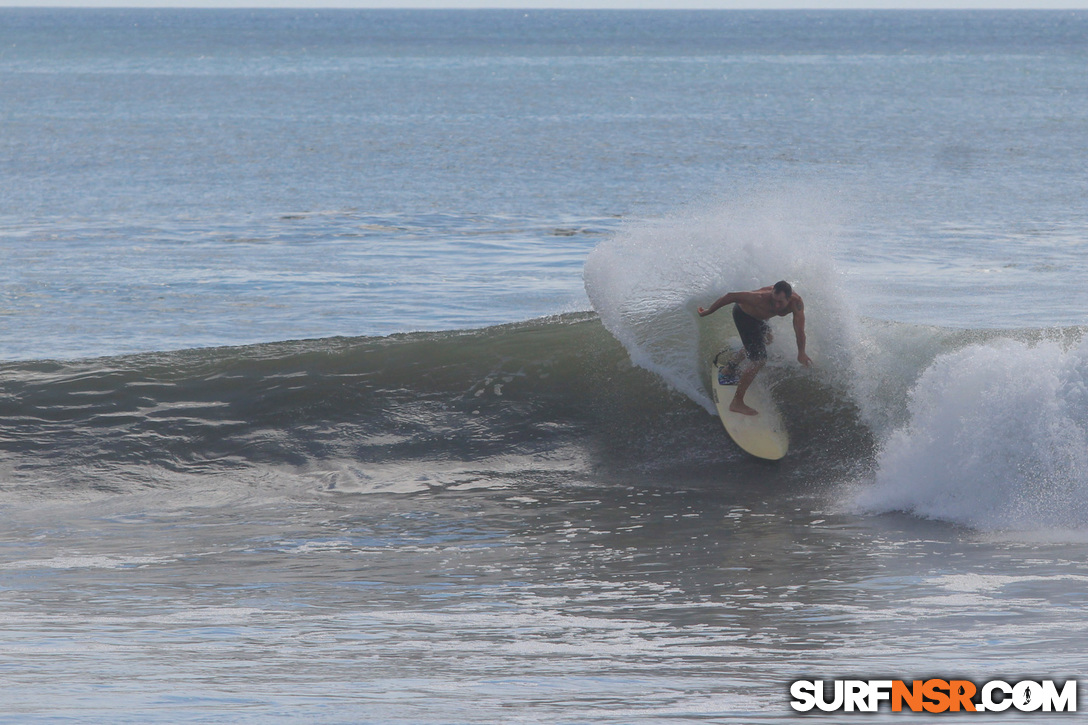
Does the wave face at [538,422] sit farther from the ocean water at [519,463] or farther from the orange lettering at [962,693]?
the orange lettering at [962,693]

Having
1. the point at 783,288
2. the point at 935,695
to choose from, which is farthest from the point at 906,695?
the point at 783,288

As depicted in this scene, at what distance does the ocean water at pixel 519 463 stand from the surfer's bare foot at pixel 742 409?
12.3 inches

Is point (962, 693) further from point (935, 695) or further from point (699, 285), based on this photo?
point (699, 285)

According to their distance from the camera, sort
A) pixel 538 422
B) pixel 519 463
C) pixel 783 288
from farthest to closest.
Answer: pixel 538 422 < pixel 519 463 < pixel 783 288

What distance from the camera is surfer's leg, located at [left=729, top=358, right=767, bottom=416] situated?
10.3 m

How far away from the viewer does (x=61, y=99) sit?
55125 mm

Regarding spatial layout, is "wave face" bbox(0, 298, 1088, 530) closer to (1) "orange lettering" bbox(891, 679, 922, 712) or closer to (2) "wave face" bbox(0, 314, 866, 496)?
(2) "wave face" bbox(0, 314, 866, 496)

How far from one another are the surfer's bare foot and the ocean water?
312 mm

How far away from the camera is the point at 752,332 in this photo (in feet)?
33.6

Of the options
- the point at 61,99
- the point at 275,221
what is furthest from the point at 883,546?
the point at 61,99

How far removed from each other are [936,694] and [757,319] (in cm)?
525

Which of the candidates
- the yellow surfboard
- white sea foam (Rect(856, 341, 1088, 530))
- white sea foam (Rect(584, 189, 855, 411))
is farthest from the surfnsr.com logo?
white sea foam (Rect(584, 189, 855, 411))

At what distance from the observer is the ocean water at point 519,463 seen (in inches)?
230

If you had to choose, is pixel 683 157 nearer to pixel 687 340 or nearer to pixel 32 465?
pixel 687 340
